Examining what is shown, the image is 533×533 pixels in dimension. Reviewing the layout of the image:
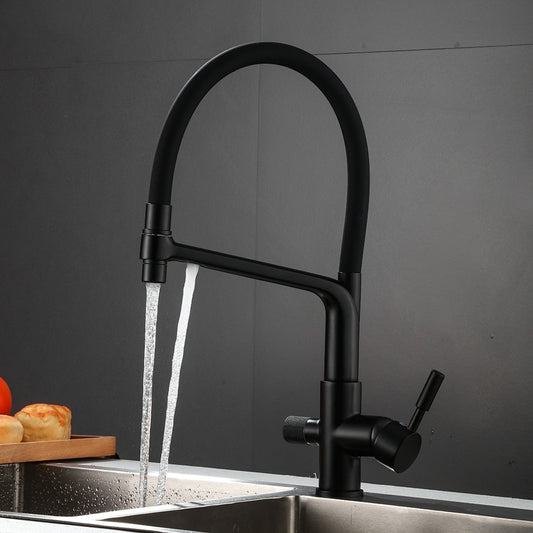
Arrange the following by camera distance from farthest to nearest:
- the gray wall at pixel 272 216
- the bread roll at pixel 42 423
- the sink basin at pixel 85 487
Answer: the gray wall at pixel 272 216, the bread roll at pixel 42 423, the sink basin at pixel 85 487

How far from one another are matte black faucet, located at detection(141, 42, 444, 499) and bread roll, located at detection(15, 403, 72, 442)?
0.41 meters

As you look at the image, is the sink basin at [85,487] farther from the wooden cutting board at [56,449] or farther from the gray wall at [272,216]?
the gray wall at [272,216]

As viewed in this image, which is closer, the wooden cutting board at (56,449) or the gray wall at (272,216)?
the wooden cutting board at (56,449)

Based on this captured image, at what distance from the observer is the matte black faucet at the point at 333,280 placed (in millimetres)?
858

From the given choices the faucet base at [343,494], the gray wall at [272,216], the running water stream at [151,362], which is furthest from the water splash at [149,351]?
the gray wall at [272,216]

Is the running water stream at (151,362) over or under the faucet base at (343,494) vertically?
over

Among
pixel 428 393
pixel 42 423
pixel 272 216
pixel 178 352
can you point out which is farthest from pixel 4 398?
pixel 272 216

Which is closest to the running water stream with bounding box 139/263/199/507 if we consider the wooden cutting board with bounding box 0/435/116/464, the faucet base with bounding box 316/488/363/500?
the faucet base with bounding box 316/488/363/500

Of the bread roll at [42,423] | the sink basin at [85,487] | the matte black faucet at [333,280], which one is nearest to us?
the matte black faucet at [333,280]

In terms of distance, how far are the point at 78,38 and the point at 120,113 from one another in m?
0.26

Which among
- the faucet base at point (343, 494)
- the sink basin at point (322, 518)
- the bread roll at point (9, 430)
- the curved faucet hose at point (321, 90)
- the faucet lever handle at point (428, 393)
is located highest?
the curved faucet hose at point (321, 90)

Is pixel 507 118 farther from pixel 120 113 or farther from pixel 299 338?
pixel 120 113

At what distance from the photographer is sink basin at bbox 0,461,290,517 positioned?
3.73ft

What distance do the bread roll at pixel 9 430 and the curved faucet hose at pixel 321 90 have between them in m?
0.50
